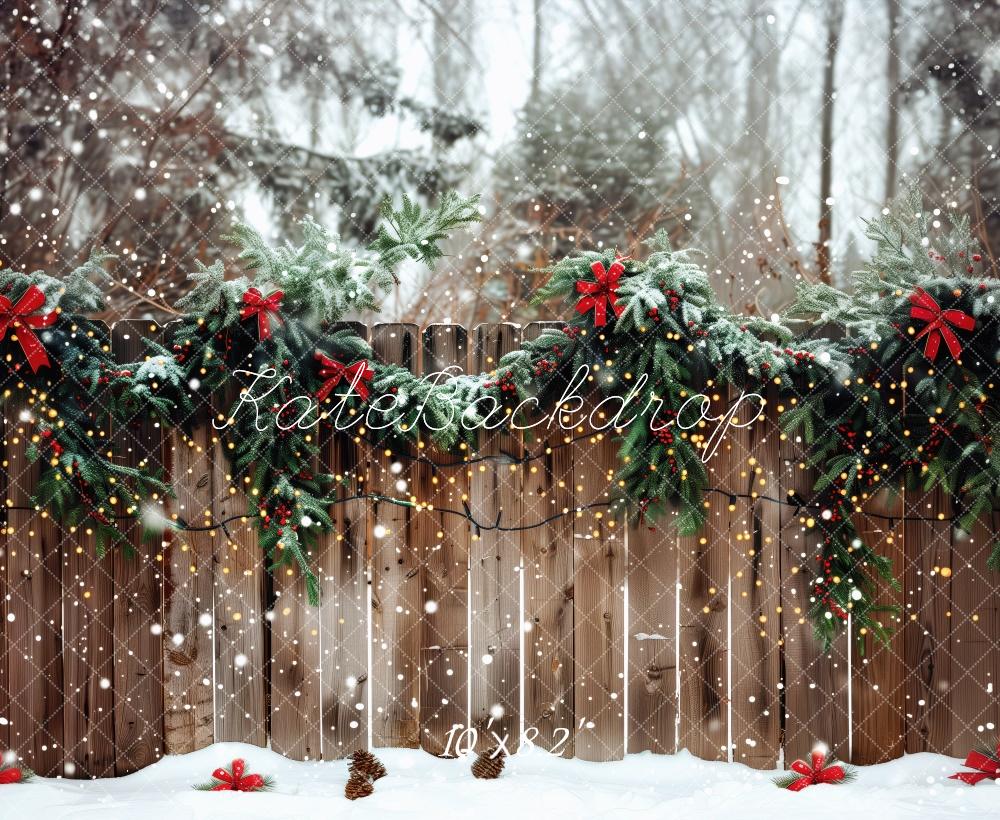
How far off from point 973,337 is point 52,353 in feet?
11.1

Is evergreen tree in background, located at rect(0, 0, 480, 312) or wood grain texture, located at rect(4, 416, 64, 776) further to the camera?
evergreen tree in background, located at rect(0, 0, 480, 312)

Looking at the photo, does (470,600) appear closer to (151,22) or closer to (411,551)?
(411,551)

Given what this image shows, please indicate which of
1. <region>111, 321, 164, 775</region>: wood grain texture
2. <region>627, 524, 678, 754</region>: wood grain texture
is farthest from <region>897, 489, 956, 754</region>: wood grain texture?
<region>111, 321, 164, 775</region>: wood grain texture

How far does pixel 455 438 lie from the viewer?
9.30 feet

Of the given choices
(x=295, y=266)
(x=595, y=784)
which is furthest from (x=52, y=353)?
(x=595, y=784)

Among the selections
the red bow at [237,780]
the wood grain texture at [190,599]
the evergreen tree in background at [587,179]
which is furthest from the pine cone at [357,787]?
the evergreen tree in background at [587,179]

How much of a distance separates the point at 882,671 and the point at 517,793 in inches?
59.5

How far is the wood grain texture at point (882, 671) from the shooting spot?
3.00 m

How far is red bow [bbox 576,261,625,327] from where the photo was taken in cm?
277

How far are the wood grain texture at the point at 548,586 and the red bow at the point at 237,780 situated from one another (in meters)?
1.05

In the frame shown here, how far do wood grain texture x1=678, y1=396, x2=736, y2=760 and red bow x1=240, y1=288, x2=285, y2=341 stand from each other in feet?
5.78

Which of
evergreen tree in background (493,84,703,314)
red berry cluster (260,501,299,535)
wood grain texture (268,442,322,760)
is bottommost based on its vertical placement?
wood grain texture (268,442,322,760)

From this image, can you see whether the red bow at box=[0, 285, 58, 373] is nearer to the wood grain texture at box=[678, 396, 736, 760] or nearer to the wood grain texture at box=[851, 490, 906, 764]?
the wood grain texture at box=[678, 396, 736, 760]

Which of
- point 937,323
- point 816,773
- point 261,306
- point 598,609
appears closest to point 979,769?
point 816,773
